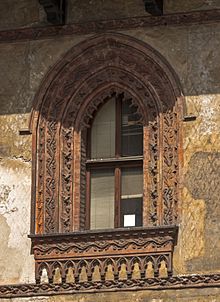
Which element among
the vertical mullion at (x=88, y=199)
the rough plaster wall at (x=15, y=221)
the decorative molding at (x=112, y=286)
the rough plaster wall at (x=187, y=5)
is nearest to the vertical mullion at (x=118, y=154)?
the vertical mullion at (x=88, y=199)

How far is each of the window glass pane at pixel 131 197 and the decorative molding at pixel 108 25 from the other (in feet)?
5.97

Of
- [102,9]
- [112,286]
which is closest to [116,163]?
[112,286]

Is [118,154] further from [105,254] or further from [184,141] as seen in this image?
[105,254]

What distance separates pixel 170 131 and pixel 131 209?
1.10 m

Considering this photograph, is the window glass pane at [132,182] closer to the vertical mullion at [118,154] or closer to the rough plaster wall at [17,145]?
A: the vertical mullion at [118,154]

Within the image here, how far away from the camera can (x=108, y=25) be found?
18.5m

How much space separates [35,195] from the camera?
1825 cm

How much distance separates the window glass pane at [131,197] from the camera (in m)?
18.1

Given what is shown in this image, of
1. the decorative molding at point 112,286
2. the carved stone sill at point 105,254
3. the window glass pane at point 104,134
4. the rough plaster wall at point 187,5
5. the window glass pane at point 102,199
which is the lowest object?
the decorative molding at point 112,286

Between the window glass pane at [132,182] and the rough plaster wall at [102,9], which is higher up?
the rough plaster wall at [102,9]

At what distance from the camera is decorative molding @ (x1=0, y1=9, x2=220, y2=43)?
18.1m

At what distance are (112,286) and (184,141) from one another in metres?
1.96

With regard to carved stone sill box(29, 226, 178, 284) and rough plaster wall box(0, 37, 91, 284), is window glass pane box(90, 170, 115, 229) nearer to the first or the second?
carved stone sill box(29, 226, 178, 284)

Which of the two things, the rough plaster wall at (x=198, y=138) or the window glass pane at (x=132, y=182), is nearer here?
the rough plaster wall at (x=198, y=138)
